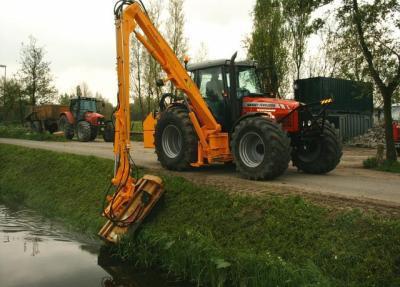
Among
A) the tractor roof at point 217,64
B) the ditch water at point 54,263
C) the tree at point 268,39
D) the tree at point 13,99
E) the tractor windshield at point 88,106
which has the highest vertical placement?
the tree at point 268,39

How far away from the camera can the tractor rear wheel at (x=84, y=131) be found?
23.5 m

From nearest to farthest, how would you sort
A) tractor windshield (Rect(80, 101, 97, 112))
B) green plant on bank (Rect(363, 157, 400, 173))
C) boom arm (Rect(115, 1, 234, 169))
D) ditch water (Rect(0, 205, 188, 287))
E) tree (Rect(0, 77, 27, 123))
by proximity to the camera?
ditch water (Rect(0, 205, 188, 287)) < boom arm (Rect(115, 1, 234, 169)) < green plant on bank (Rect(363, 157, 400, 173)) < tractor windshield (Rect(80, 101, 97, 112)) < tree (Rect(0, 77, 27, 123))

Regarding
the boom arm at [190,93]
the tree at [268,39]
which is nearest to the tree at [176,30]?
the tree at [268,39]

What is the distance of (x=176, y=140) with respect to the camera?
10.8m

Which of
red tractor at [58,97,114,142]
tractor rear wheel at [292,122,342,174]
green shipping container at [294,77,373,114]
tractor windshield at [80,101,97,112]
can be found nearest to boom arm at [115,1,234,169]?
tractor rear wheel at [292,122,342,174]

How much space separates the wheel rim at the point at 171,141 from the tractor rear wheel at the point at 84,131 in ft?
44.1

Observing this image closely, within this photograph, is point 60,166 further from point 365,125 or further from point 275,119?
point 365,125

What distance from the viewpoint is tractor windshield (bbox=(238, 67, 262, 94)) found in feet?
33.7

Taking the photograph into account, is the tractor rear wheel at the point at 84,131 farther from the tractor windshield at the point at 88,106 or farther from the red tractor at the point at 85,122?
the tractor windshield at the point at 88,106

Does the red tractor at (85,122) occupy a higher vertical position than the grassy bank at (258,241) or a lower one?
higher

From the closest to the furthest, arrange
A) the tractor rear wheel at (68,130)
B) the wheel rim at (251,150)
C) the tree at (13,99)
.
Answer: the wheel rim at (251,150)
the tractor rear wheel at (68,130)
the tree at (13,99)

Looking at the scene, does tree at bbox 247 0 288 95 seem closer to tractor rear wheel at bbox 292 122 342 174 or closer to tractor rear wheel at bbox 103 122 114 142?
tractor rear wheel at bbox 103 122 114 142

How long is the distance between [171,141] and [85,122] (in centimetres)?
1403

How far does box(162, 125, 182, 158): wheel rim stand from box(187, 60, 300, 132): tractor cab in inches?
43.0
